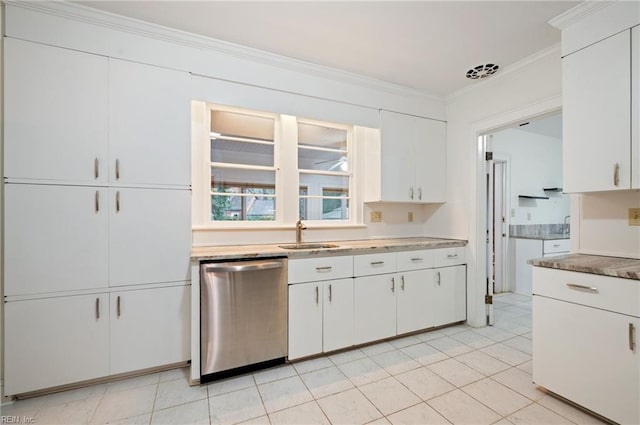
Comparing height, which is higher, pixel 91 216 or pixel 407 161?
pixel 407 161

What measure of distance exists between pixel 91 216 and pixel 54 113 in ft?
2.28

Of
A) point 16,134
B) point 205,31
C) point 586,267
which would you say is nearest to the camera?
point 586,267

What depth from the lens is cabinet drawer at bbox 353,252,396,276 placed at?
8.30ft

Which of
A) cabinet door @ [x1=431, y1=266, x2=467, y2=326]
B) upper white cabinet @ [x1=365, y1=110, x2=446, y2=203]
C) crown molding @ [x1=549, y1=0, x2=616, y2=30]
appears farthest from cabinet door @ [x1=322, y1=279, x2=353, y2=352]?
crown molding @ [x1=549, y1=0, x2=616, y2=30]

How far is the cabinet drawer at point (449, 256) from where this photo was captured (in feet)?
9.64

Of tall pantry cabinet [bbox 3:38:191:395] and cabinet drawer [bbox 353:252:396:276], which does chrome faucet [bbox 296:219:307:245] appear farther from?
tall pantry cabinet [bbox 3:38:191:395]

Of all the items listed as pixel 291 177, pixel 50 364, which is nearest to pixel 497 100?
pixel 291 177

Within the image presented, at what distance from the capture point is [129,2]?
1881mm

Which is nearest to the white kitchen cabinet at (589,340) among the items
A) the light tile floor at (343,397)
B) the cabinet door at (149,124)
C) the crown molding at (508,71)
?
the light tile floor at (343,397)

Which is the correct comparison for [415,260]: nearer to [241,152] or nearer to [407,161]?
[407,161]

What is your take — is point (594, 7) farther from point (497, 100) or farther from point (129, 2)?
point (129, 2)

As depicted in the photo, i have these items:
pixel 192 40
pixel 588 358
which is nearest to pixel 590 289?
pixel 588 358

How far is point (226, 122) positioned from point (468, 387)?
2.87 m

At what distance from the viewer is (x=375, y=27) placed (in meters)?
2.13
